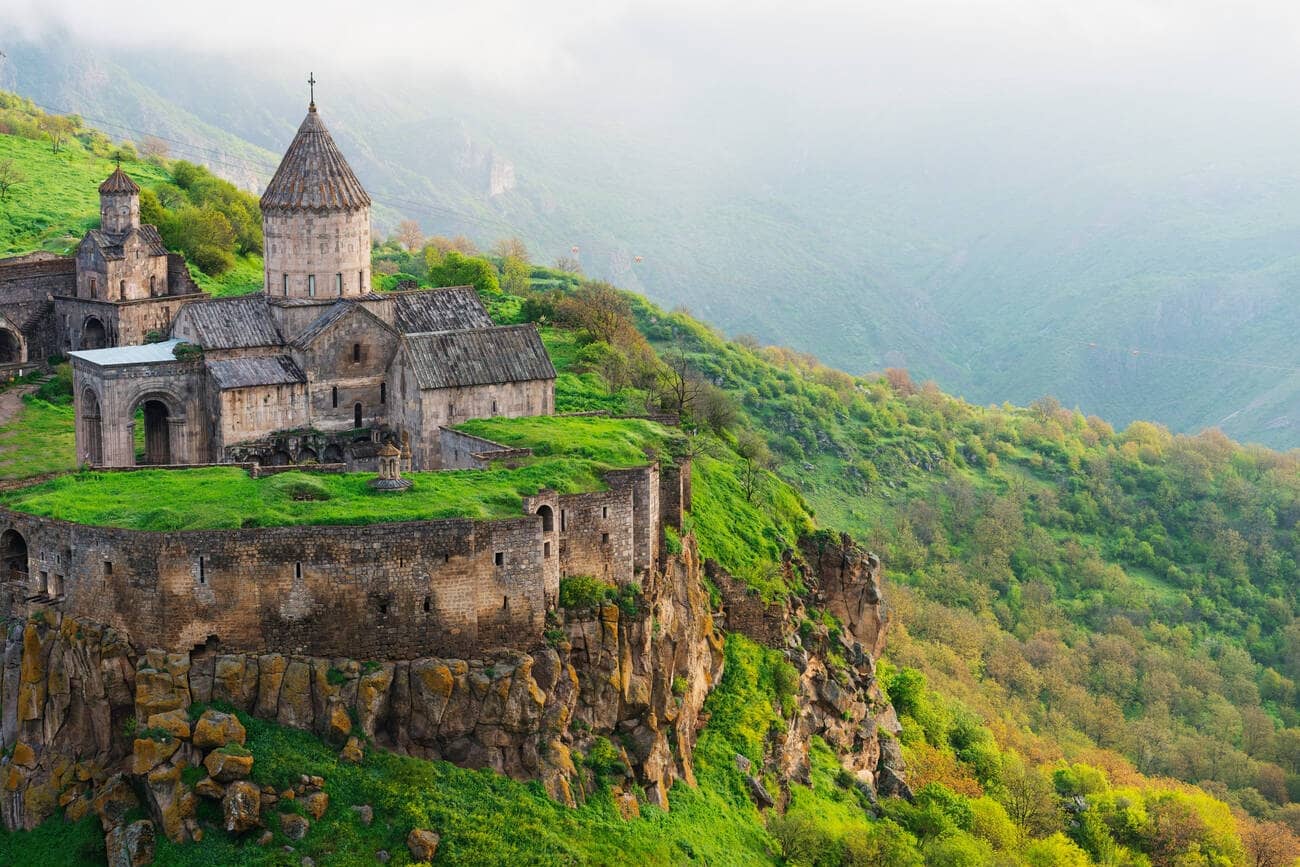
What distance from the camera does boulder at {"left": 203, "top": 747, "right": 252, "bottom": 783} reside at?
29808 millimetres

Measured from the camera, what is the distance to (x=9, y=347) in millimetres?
56656

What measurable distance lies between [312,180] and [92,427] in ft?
28.5

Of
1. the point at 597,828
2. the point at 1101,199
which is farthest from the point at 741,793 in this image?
the point at 1101,199

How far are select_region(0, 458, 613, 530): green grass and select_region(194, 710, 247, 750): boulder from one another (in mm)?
3501

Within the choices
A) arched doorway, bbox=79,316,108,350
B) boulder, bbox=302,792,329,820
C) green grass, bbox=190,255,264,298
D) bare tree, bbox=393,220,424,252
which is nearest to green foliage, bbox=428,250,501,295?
green grass, bbox=190,255,264,298

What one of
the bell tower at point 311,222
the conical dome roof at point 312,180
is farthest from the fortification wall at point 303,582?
the conical dome roof at point 312,180

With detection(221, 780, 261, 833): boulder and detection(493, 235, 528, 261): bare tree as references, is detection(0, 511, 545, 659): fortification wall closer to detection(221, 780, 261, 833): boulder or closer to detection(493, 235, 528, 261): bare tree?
detection(221, 780, 261, 833): boulder

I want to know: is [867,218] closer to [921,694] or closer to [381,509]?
[921,694]

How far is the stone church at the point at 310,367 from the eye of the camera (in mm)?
43219

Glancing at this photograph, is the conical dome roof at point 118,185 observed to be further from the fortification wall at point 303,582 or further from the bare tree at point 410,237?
the bare tree at point 410,237

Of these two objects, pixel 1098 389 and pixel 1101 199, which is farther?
pixel 1101 199

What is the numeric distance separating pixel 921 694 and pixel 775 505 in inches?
309

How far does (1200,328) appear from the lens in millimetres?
138375

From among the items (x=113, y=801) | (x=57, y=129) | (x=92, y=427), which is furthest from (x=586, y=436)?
(x=57, y=129)
